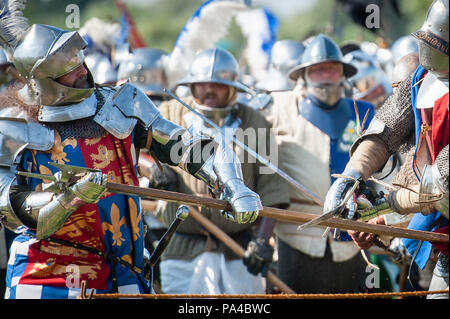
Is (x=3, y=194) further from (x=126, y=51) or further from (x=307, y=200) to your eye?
(x=126, y=51)

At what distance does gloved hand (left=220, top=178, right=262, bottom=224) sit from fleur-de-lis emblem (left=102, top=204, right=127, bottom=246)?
57 cm

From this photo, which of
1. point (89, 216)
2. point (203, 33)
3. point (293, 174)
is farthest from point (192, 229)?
point (203, 33)

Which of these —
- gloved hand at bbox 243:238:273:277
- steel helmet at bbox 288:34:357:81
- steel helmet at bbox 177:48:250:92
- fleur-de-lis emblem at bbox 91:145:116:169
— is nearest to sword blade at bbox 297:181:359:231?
fleur-de-lis emblem at bbox 91:145:116:169

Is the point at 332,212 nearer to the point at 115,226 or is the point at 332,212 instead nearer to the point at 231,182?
the point at 231,182

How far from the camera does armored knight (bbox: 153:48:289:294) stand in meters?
6.27

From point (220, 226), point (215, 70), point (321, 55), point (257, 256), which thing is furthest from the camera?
point (321, 55)

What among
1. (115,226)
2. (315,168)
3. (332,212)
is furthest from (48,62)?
(315,168)

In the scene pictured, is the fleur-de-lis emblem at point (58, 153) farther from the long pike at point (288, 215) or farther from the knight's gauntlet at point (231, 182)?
the knight's gauntlet at point (231, 182)

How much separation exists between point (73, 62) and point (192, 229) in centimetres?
240

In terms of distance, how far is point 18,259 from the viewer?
4.30 meters

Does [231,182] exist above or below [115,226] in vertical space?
above

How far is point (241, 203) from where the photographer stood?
4.12 meters

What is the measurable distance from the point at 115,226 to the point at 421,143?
5.17ft
